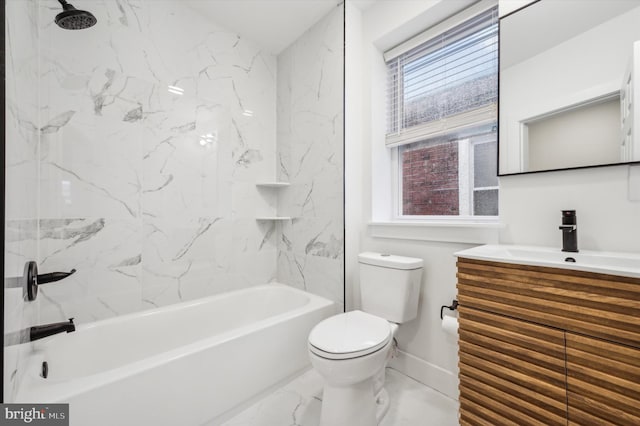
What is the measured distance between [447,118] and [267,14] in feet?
5.17

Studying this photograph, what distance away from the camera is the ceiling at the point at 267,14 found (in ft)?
6.67

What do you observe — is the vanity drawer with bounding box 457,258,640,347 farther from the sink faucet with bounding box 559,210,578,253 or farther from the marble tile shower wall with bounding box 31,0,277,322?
the marble tile shower wall with bounding box 31,0,277,322

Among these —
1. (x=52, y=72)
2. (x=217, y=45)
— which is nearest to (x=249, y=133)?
(x=217, y=45)

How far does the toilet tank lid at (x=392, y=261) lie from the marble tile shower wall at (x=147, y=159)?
112 centimetres

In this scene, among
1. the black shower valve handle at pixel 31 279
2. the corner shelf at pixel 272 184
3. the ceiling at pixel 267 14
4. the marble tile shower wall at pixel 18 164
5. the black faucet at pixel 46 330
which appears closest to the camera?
the marble tile shower wall at pixel 18 164

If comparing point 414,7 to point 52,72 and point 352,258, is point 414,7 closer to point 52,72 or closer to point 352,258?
point 352,258

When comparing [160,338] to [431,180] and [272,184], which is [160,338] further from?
[431,180]

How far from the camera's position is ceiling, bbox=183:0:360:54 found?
2.03m

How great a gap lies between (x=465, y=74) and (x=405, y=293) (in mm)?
1426

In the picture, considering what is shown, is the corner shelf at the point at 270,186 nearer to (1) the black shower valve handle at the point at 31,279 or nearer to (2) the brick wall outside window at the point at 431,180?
(2) the brick wall outside window at the point at 431,180

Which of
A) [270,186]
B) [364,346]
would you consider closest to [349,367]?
[364,346]

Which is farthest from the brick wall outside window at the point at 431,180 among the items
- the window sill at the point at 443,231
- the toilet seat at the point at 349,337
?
the toilet seat at the point at 349,337

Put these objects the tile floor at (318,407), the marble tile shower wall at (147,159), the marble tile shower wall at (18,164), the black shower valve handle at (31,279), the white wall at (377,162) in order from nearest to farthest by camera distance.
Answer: the marble tile shower wall at (18,164) < the black shower valve handle at (31,279) < the tile floor at (318,407) < the marble tile shower wall at (147,159) < the white wall at (377,162)

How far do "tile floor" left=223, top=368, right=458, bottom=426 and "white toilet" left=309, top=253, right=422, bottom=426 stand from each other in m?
0.09
